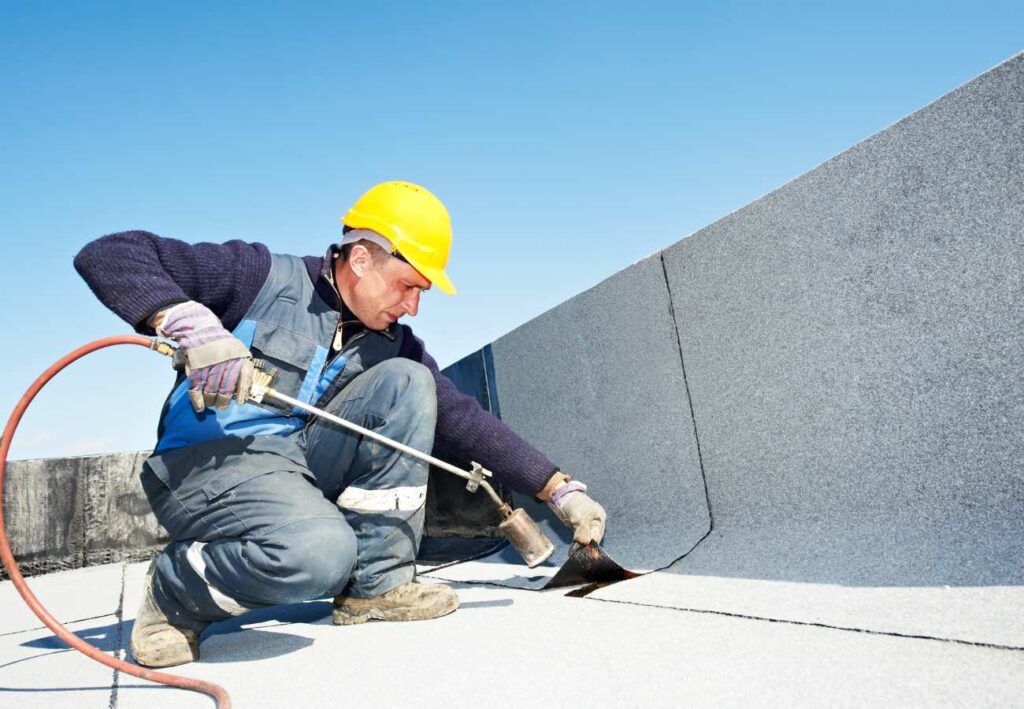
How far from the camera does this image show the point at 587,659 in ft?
3.50

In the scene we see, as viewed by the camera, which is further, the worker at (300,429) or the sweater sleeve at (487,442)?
the sweater sleeve at (487,442)

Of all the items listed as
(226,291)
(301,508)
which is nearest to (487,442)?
(301,508)

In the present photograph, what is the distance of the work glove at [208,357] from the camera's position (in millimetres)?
1253

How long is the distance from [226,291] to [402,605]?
802 mm

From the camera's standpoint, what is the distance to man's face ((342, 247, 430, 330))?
1660 mm

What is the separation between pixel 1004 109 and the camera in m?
1.31

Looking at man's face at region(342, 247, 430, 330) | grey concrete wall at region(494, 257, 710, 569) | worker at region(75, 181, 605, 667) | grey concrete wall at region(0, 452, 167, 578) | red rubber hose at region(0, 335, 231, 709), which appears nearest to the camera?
red rubber hose at region(0, 335, 231, 709)

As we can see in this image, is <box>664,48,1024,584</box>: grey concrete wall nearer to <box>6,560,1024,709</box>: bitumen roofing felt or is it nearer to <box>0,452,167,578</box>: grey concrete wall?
<box>6,560,1024,709</box>: bitumen roofing felt

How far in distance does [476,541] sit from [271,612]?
1015 mm

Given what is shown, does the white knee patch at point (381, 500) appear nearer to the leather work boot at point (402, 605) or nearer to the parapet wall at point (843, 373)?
the leather work boot at point (402, 605)

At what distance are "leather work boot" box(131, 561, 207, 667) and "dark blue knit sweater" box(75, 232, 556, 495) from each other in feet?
1.85

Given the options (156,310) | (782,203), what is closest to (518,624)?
(156,310)

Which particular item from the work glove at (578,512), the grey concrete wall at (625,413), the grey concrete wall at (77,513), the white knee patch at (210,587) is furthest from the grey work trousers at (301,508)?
the grey concrete wall at (77,513)

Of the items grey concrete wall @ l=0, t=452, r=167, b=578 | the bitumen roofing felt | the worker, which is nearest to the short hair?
the worker
